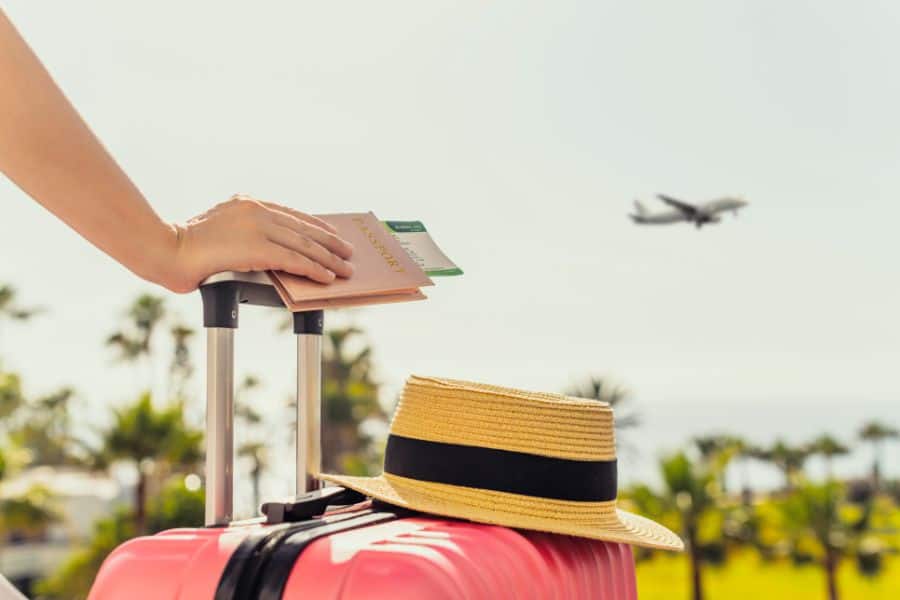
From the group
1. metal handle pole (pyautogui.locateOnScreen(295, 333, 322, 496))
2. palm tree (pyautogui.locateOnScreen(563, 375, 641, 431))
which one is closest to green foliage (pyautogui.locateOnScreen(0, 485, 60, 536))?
palm tree (pyautogui.locateOnScreen(563, 375, 641, 431))

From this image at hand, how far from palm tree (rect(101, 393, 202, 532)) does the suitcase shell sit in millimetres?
22714

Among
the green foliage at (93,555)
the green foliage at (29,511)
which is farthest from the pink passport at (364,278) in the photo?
the green foliage at (29,511)

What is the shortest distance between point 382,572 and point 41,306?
28.9 m

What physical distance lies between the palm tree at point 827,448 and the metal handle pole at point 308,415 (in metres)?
34.3

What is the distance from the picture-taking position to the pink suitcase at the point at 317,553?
71cm

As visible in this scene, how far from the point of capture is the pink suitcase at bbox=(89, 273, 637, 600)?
2.34 ft

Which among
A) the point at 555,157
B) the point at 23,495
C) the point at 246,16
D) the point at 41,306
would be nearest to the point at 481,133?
the point at 555,157

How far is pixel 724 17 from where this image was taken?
137 ft

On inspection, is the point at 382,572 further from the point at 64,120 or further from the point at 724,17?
the point at 724,17

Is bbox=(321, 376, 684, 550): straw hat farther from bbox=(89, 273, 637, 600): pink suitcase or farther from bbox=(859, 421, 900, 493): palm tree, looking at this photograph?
bbox=(859, 421, 900, 493): palm tree

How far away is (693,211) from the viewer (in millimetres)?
5906

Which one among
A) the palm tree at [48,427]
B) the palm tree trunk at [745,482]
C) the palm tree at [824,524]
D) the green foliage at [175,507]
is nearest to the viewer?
the green foliage at [175,507]

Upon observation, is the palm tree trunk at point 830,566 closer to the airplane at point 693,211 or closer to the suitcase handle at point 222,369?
the airplane at point 693,211

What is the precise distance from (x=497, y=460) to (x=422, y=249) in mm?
247
